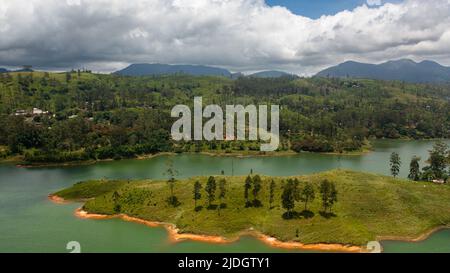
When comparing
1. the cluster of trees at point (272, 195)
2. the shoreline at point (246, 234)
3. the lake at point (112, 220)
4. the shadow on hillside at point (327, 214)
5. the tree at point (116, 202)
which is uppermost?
the cluster of trees at point (272, 195)

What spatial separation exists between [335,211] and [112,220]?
133ft

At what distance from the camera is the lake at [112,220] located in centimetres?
5975

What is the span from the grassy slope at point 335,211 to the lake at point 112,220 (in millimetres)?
3391

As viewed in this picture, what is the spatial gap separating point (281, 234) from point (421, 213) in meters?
26.7

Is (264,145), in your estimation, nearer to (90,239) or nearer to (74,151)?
(74,151)

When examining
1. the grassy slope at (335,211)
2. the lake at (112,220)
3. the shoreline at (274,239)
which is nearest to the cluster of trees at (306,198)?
the grassy slope at (335,211)

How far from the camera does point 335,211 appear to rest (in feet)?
224

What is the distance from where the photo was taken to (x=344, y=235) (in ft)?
195

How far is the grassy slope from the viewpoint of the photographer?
2445 inches

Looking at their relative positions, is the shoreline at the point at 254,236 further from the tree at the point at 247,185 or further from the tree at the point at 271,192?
the tree at the point at 247,185

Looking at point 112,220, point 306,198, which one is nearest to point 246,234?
point 306,198

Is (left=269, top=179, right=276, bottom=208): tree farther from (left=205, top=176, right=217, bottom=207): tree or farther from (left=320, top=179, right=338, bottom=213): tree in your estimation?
(left=205, top=176, right=217, bottom=207): tree
